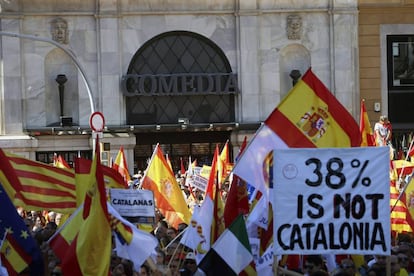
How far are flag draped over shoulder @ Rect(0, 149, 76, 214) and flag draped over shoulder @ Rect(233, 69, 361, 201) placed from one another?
430 cm

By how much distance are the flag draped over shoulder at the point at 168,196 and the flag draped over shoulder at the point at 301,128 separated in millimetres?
6325

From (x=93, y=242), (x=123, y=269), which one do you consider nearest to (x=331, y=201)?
(x=93, y=242)

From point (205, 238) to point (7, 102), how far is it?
24574mm

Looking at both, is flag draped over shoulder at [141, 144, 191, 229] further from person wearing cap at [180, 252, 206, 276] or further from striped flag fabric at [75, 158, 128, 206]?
person wearing cap at [180, 252, 206, 276]

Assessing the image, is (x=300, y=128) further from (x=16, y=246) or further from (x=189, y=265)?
(x=16, y=246)

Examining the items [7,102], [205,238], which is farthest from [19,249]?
[7,102]

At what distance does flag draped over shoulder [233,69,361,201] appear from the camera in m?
14.9

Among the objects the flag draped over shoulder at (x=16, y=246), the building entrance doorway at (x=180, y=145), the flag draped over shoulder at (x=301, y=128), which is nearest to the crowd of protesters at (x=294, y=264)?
the flag draped over shoulder at (x=16, y=246)

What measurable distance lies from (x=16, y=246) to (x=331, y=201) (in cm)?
379

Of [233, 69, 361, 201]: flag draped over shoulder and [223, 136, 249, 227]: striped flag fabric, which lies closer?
[233, 69, 361, 201]: flag draped over shoulder

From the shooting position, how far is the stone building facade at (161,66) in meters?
40.2

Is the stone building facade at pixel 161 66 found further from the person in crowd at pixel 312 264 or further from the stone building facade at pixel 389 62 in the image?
the person in crowd at pixel 312 264

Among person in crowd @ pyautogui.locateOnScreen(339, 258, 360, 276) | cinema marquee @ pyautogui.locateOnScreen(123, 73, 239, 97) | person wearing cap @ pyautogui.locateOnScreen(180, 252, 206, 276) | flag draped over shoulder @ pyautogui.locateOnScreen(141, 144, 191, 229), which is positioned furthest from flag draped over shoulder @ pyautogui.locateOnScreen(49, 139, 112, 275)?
cinema marquee @ pyautogui.locateOnScreen(123, 73, 239, 97)

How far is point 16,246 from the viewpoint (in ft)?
49.5
